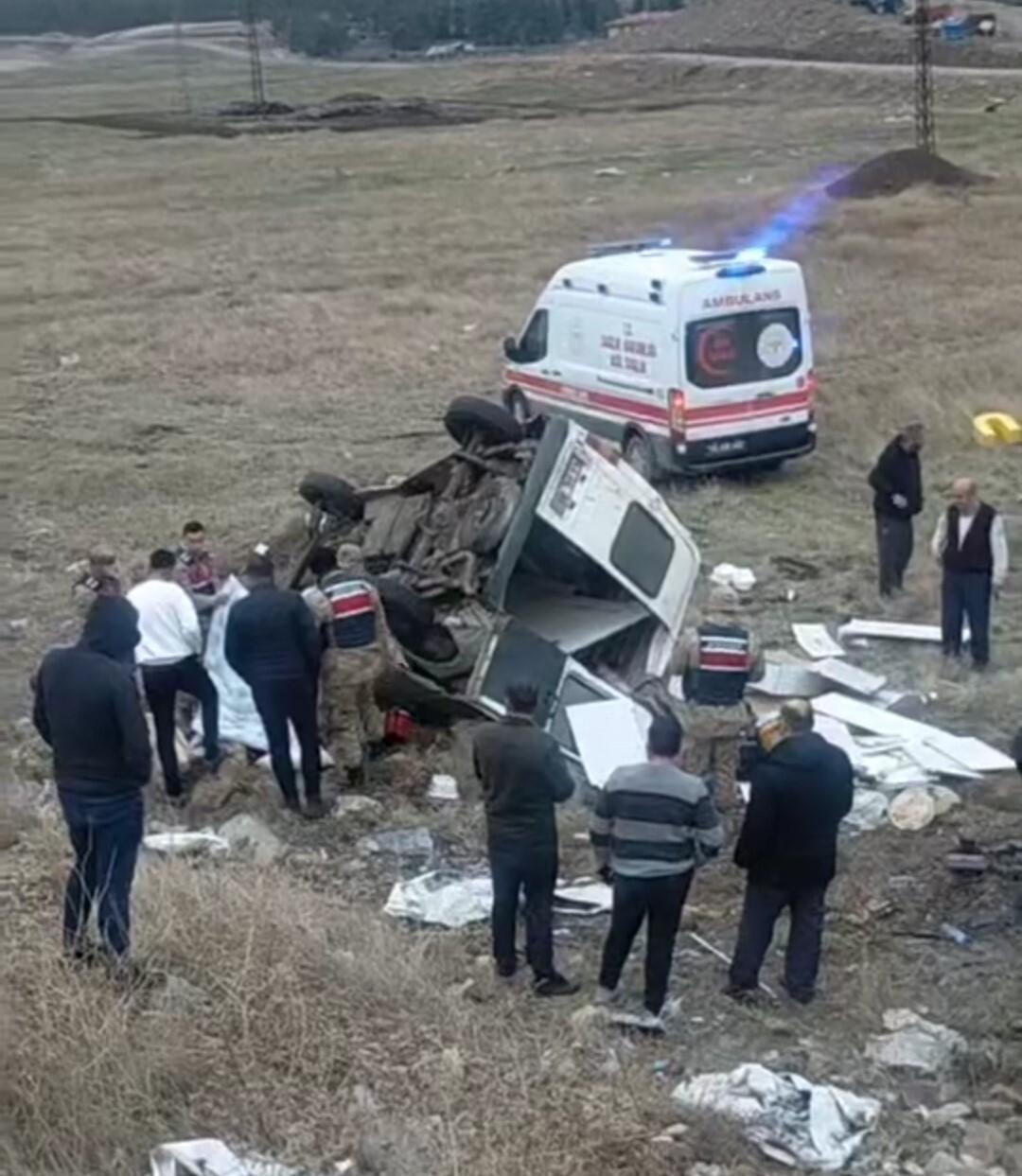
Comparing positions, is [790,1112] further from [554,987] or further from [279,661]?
[279,661]

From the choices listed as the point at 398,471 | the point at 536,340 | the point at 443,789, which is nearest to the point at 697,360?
the point at 536,340

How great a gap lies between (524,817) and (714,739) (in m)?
2.43

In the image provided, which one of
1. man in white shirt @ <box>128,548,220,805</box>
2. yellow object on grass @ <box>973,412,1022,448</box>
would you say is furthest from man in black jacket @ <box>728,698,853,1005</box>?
yellow object on grass @ <box>973,412,1022,448</box>

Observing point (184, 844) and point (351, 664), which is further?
point (351, 664)

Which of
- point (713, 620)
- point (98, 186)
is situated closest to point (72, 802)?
point (713, 620)

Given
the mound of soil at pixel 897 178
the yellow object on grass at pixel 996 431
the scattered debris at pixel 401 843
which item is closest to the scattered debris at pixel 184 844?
the scattered debris at pixel 401 843

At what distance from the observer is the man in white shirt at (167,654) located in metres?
11.0

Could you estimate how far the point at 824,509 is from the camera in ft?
59.9

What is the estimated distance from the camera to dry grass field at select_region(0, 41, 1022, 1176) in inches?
272

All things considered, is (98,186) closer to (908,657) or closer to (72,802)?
(908,657)

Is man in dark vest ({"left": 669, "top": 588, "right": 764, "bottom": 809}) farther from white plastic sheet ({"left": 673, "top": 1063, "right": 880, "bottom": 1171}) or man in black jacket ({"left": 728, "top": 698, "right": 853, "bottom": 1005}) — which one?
white plastic sheet ({"left": 673, "top": 1063, "right": 880, "bottom": 1171})

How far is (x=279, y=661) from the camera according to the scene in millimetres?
10695

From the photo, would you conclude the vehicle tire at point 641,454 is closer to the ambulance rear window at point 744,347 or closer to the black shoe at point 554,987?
the ambulance rear window at point 744,347

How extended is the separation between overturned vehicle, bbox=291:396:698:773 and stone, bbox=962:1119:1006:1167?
166 inches
